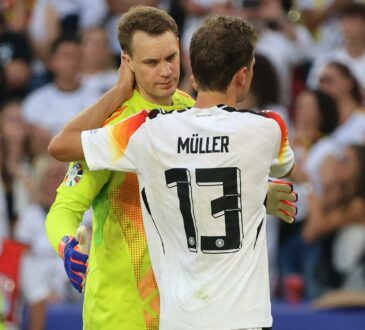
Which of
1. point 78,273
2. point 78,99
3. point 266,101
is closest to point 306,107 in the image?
point 266,101

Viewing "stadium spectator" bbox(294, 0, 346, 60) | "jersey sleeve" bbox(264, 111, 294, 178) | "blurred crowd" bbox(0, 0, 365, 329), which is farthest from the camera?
"stadium spectator" bbox(294, 0, 346, 60)

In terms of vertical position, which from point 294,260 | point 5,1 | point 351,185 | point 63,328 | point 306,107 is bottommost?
point 63,328

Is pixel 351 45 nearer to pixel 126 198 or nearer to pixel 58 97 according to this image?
pixel 58 97

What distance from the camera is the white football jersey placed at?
14.0 ft

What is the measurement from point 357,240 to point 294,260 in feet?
2.11

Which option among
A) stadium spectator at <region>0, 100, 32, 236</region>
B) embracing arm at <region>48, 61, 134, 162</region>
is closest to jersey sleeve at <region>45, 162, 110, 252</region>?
embracing arm at <region>48, 61, 134, 162</region>

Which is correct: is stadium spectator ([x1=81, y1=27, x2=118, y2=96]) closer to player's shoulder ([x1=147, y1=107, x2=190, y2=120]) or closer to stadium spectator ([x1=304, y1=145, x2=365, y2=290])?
stadium spectator ([x1=304, y1=145, x2=365, y2=290])

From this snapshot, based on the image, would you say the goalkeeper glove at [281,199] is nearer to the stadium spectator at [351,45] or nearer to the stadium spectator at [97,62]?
the stadium spectator at [351,45]

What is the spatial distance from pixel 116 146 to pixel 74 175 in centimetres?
50

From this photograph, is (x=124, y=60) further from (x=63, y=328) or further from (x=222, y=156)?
(x=63, y=328)

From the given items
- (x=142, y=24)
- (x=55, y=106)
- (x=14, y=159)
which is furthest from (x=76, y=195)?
(x=55, y=106)

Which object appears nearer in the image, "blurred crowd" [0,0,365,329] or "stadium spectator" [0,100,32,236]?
"blurred crowd" [0,0,365,329]

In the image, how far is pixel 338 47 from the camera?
436 inches

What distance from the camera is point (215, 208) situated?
427cm
